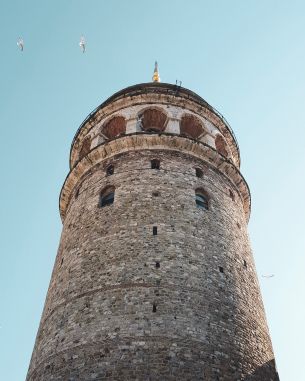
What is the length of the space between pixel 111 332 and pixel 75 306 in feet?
5.40

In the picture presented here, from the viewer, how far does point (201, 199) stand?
625 inches

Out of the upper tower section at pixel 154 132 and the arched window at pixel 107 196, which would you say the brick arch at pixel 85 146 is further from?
the arched window at pixel 107 196

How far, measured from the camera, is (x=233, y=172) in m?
18.1

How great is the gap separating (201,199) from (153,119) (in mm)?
5395

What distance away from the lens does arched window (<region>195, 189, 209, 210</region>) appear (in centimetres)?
1559

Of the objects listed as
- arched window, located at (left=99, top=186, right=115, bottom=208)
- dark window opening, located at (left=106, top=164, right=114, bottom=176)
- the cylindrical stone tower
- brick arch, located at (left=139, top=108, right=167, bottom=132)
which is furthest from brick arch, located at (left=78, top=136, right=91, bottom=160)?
arched window, located at (left=99, top=186, right=115, bottom=208)

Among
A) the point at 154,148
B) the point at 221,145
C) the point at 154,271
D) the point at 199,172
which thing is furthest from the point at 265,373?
the point at 221,145

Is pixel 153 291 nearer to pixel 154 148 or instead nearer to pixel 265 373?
pixel 265 373

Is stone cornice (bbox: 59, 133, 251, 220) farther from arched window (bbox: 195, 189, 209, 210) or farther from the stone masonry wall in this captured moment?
arched window (bbox: 195, 189, 209, 210)

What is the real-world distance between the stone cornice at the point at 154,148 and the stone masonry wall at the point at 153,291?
784 mm

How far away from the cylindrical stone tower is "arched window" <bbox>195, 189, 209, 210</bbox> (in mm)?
41

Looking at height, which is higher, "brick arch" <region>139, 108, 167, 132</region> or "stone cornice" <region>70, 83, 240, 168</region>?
"stone cornice" <region>70, 83, 240, 168</region>

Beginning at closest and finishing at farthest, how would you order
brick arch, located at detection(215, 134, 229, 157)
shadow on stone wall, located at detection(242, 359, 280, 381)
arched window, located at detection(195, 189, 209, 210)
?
shadow on stone wall, located at detection(242, 359, 280, 381)
arched window, located at detection(195, 189, 209, 210)
brick arch, located at detection(215, 134, 229, 157)

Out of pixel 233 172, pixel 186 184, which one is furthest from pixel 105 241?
pixel 233 172
